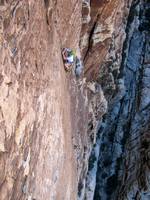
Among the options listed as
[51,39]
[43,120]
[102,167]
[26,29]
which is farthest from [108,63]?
[26,29]

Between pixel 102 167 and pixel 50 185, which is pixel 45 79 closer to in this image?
pixel 50 185

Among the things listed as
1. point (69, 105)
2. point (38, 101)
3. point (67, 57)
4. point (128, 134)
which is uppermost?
point (67, 57)

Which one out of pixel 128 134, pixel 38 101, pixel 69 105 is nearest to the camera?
pixel 38 101

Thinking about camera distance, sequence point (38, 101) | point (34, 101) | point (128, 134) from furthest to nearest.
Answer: point (128, 134) < point (38, 101) < point (34, 101)

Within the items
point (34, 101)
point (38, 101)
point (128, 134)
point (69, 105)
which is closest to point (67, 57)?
point (69, 105)

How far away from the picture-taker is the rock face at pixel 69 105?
4637mm

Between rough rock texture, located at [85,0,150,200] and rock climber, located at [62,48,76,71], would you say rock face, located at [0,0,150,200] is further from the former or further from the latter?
rock climber, located at [62,48,76,71]

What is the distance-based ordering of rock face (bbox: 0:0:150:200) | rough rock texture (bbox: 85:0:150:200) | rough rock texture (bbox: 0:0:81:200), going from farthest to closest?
rough rock texture (bbox: 85:0:150:200), rock face (bbox: 0:0:150:200), rough rock texture (bbox: 0:0:81:200)

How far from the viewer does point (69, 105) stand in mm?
8102

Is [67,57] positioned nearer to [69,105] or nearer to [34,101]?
[69,105]

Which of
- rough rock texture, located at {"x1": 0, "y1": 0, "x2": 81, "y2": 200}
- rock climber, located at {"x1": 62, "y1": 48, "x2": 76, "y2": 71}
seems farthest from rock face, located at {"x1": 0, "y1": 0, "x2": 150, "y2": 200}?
rock climber, located at {"x1": 62, "y1": 48, "x2": 76, "y2": 71}

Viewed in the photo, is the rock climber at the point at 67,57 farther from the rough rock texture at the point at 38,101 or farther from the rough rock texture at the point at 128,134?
the rough rock texture at the point at 128,134

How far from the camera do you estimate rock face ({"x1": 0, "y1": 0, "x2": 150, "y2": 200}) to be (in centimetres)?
464

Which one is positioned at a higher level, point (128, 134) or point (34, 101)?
point (34, 101)
